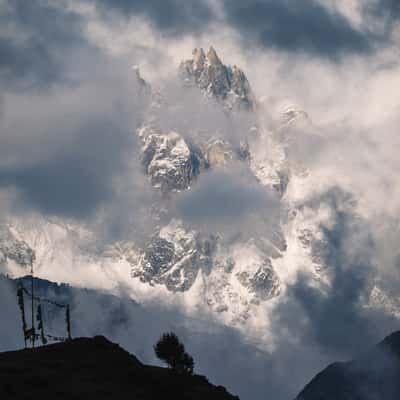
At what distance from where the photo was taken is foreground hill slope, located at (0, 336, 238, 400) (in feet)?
502

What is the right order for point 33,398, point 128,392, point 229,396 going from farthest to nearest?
point 229,396 < point 128,392 < point 33,398

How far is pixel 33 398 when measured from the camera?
14862 centimetres

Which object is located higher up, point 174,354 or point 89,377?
point 174,354

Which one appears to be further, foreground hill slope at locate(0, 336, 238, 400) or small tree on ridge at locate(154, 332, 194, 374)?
small tree on ridge at locate(154, 332, 194, 374)

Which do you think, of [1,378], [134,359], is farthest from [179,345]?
[1,378]

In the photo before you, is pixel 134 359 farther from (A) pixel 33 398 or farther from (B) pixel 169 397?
(A) pixel 33 398

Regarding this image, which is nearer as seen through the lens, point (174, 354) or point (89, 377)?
point (89, 377)

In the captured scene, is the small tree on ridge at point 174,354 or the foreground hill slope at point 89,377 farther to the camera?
the small tree on ridge at point 174,354

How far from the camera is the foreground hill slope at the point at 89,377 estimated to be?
15312 cm

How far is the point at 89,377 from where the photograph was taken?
534 ft

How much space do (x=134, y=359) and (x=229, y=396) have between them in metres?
15.8

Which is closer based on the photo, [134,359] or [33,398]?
[33,398]

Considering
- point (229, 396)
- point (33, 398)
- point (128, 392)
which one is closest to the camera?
point (33, 398)

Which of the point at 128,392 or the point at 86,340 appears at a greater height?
the point at 86,340
